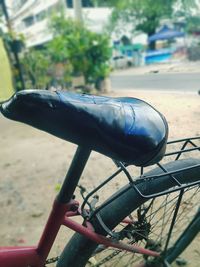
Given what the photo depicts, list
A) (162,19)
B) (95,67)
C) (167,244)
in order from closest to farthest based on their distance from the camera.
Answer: (167,244)
(95,67)
(162,19)

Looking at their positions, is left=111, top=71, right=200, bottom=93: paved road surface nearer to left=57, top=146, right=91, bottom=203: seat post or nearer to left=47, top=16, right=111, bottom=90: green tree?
left=47, top=16, right=111, bottom=90: green tree

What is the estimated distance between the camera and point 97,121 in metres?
1.15

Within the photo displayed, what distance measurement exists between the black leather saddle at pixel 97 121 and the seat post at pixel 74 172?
0.26 ft

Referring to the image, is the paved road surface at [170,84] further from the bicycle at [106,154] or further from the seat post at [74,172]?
the seat post at [74,172]

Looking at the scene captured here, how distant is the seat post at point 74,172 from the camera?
1284 mm

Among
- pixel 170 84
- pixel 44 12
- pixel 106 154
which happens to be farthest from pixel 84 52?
pixel 44 12

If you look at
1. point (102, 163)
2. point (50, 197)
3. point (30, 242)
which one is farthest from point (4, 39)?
point (30, 242)

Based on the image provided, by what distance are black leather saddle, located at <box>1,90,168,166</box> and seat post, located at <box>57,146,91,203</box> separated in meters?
0.08

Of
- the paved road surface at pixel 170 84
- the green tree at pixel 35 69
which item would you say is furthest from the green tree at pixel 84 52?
the paved road surface at pixel 170 84

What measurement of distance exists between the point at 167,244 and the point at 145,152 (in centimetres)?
70

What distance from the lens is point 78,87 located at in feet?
35.0

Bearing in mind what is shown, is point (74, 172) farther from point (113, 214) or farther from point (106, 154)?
point (113, 214)

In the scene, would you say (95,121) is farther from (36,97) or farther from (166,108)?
(166,108)

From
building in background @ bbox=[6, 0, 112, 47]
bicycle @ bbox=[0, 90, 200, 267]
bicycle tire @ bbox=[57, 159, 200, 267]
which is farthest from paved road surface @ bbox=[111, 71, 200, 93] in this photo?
building in background @ bbox=[6, 0, 112, 47]
